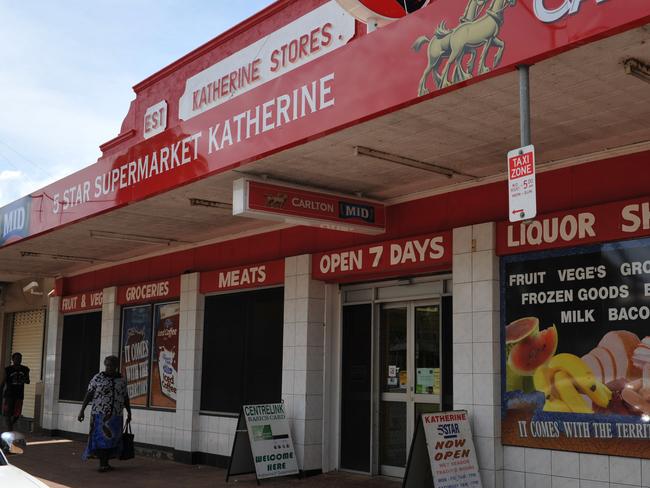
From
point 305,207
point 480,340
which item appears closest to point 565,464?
point 480,340

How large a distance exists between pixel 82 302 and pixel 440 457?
1131cm

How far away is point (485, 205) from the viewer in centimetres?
899

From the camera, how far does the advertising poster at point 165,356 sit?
14.0 metres

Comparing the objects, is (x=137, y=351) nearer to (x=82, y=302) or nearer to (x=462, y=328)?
(x=82, y=302)

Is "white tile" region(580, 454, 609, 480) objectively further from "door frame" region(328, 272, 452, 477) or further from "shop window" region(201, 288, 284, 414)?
"shop window" region(201, 288, 284, 414)

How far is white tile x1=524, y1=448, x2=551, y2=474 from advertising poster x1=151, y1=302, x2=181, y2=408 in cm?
726

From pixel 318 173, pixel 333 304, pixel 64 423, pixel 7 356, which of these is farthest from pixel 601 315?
pixel 7 356

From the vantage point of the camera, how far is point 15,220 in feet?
44.1

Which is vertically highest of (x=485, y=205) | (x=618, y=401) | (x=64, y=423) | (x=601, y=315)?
(x=485, y=205)

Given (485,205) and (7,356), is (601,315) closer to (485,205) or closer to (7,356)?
(485,205)

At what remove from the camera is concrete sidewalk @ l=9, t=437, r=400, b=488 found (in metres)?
10.4

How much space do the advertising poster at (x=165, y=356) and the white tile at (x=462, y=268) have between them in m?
6.50

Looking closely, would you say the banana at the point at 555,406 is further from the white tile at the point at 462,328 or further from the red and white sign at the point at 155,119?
the red and white sign at the point at 155,119

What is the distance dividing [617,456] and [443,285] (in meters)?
3.18
